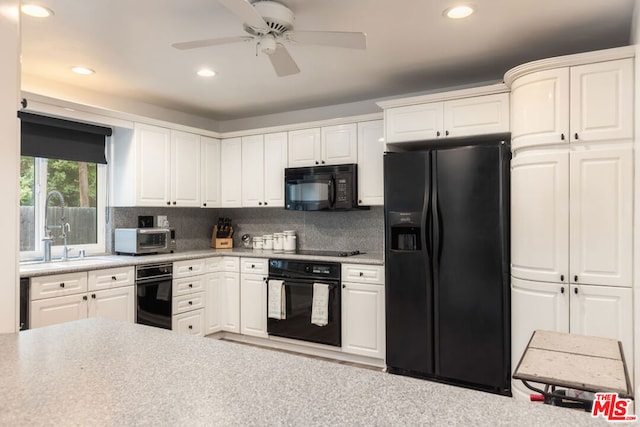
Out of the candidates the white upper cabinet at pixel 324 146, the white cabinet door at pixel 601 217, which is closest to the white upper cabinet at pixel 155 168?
the white upper cabinet at pixel 324 146

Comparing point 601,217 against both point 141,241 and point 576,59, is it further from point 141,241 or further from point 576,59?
point 141,241

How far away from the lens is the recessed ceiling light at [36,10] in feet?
7.61

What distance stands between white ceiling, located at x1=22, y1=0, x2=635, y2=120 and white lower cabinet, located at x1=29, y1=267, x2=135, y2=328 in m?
1.65

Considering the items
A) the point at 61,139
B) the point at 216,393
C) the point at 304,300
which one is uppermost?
the point at 61,139

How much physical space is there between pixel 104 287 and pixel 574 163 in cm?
353

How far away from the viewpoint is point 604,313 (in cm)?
256

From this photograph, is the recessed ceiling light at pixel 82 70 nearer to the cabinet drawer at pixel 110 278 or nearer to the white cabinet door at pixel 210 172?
the white cabinet door at pixel 210 172

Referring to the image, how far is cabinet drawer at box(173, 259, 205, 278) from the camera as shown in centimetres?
397

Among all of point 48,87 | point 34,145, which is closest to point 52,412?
point 34,145

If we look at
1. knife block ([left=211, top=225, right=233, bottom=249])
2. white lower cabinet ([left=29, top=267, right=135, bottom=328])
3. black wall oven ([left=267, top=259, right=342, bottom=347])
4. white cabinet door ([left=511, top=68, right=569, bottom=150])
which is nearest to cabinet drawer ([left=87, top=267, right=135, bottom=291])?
white lower cabinet ([left=29, top=267, right=135, bottom=328])

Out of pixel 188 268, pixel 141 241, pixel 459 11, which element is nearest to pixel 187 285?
pixel 188 268

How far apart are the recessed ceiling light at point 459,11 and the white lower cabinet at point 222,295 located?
118 inches

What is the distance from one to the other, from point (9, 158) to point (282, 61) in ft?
5.14

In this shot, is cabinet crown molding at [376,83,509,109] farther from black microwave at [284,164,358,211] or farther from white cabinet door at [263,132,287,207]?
white cabinet door at [263,132,287,207]
